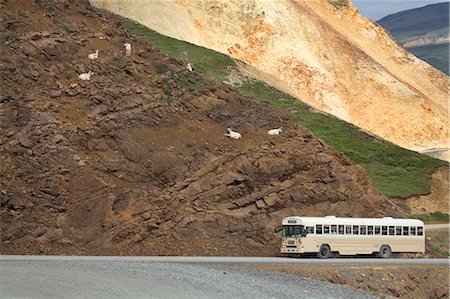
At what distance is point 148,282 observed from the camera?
95.0 ft

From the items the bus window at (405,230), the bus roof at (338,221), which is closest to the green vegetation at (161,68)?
the bus roof at (338,221)

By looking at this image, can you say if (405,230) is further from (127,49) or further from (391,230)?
(127,49)

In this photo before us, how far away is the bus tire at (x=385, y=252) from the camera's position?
4644cm

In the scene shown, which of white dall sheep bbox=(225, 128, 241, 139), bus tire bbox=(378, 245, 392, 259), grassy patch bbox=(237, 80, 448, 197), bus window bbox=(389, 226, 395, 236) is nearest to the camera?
bus tire bbox=(378, 245, 392, 259)

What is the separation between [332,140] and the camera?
7731 centimetres

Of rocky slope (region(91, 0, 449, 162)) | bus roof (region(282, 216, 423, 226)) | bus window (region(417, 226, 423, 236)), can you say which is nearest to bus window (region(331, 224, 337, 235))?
bus roof (region(282, 216, 423, 226))

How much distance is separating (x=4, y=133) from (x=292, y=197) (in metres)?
14.8

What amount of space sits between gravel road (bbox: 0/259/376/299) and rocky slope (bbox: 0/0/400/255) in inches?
248

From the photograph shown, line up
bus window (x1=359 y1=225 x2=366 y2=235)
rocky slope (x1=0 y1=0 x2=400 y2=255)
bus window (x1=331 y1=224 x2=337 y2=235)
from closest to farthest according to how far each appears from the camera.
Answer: rocky slope (x1=0 y1=0 x2=400 y2=255), bus window (x1=331 y1=224 x2=337 y2=235), bus window (x1=359 y1=225 x2=366 y2=235)

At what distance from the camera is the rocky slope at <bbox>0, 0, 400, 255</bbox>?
41.5 metres

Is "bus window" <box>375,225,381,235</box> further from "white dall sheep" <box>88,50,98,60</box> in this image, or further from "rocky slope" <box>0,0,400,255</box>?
"white dall sheep" <box>88,50,98,60</box>

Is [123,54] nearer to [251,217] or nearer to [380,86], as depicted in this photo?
[251,217]

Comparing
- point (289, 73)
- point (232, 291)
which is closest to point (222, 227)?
point (232, 291)

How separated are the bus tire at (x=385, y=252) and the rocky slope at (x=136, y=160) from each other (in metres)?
2.32
